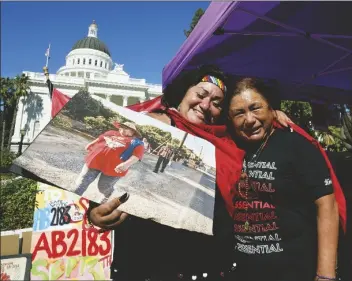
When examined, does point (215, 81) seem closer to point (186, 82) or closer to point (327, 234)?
point (186, 82)

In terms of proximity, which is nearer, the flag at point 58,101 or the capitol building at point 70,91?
the flag at point 58,101

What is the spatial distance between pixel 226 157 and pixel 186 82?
23.3 inches

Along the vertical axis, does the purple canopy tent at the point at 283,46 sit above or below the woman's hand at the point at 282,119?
above

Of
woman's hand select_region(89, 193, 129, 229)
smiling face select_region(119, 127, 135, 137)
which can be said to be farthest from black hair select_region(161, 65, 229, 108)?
woman's hand select_region(89, 193, 129, 229)

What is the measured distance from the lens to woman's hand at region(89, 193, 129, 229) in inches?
55.5

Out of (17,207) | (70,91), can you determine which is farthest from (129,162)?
(70,91)

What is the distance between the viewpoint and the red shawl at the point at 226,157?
164 centimetres

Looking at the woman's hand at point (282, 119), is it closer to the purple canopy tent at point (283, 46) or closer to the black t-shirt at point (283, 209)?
the black t-shirt at point (283, 209)

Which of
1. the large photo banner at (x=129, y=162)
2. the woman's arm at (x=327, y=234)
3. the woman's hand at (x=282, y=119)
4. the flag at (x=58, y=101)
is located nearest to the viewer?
the large photo banner at (x=129, y=162)

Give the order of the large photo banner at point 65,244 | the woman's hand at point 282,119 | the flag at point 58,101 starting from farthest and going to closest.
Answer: the large photo banner at point 65,244, the flag at point 58,101, the woman's hand at point 282,119

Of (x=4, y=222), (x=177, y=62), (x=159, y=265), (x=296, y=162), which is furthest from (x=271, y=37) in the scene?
(x=4, y=222)

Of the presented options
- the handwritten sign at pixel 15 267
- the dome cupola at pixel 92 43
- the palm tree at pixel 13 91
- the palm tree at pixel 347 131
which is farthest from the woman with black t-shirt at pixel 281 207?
the dome cupola at pixel 92 43

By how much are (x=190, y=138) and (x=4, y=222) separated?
43.9 feet

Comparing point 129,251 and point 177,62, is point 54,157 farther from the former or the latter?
point 177,62
